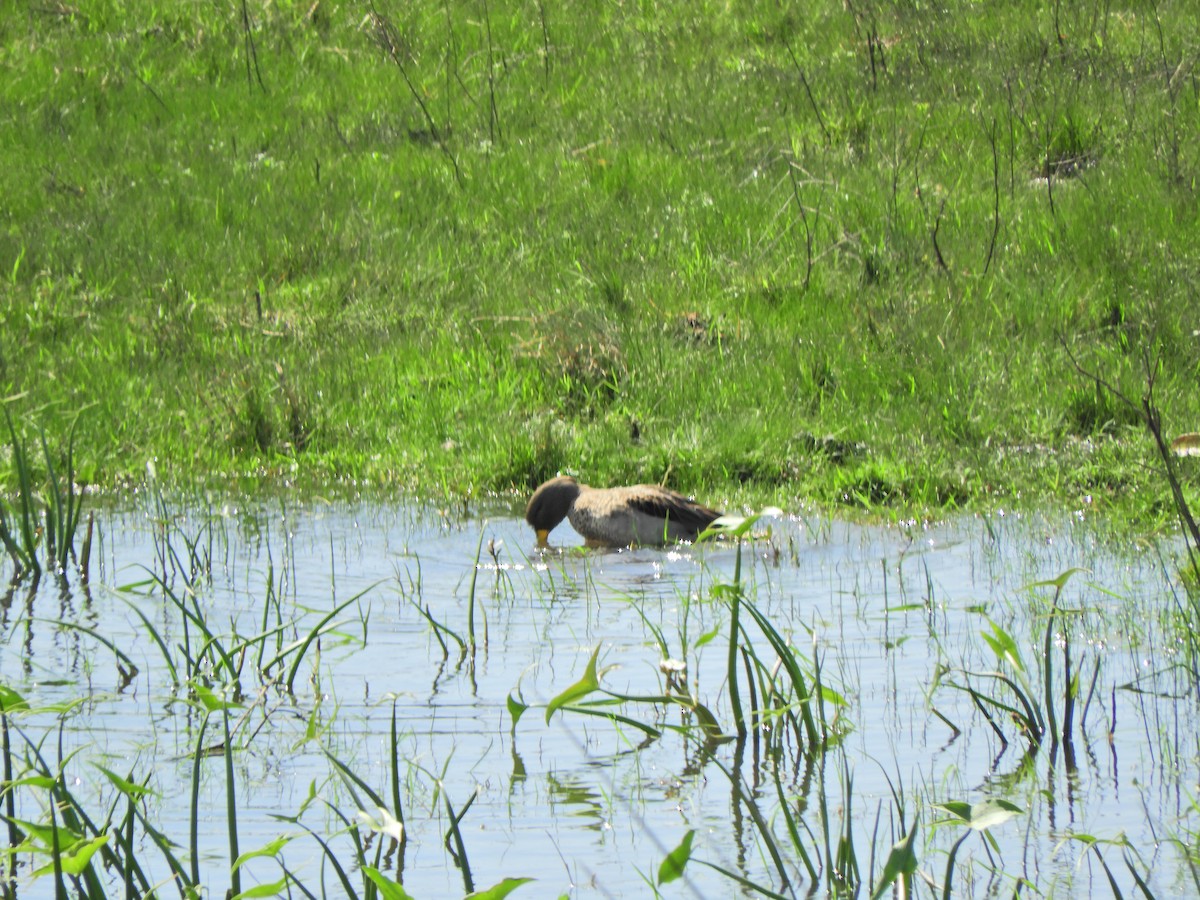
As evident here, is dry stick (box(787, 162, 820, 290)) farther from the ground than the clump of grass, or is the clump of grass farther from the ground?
dry stick (box(787, 162, 820, 290))

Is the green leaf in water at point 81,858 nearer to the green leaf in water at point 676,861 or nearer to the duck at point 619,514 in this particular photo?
the green leaf in water at point 676,861

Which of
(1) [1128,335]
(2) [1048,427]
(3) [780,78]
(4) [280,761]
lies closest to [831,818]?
(4) [280,761]

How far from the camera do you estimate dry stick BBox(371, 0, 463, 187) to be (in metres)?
12.9

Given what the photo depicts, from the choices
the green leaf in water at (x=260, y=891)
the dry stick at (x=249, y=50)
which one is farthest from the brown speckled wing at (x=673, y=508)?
the dry stick at (x=249, y=50)

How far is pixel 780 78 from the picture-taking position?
44.4ft

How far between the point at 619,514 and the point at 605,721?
303 centimetres

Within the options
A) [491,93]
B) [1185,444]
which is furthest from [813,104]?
[1185,444]

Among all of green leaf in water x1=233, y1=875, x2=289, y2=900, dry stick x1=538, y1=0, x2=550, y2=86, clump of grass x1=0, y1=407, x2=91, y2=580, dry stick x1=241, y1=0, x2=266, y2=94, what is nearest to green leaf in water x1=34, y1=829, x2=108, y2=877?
green leaf in water x1=233, y1=875, x2=289, y2=900

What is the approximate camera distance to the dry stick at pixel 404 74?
12859 millimetres

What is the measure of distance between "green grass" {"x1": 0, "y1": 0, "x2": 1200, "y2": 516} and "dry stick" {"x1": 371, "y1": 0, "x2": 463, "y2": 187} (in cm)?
9

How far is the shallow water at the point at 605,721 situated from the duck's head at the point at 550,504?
470 mm

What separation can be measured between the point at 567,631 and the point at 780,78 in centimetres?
874

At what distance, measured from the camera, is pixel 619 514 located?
7.76 m

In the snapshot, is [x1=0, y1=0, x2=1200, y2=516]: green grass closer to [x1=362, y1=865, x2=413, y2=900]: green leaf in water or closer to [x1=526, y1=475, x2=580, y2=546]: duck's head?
[x1=526, y1=475, x2=580, y2=546]: duck's head
